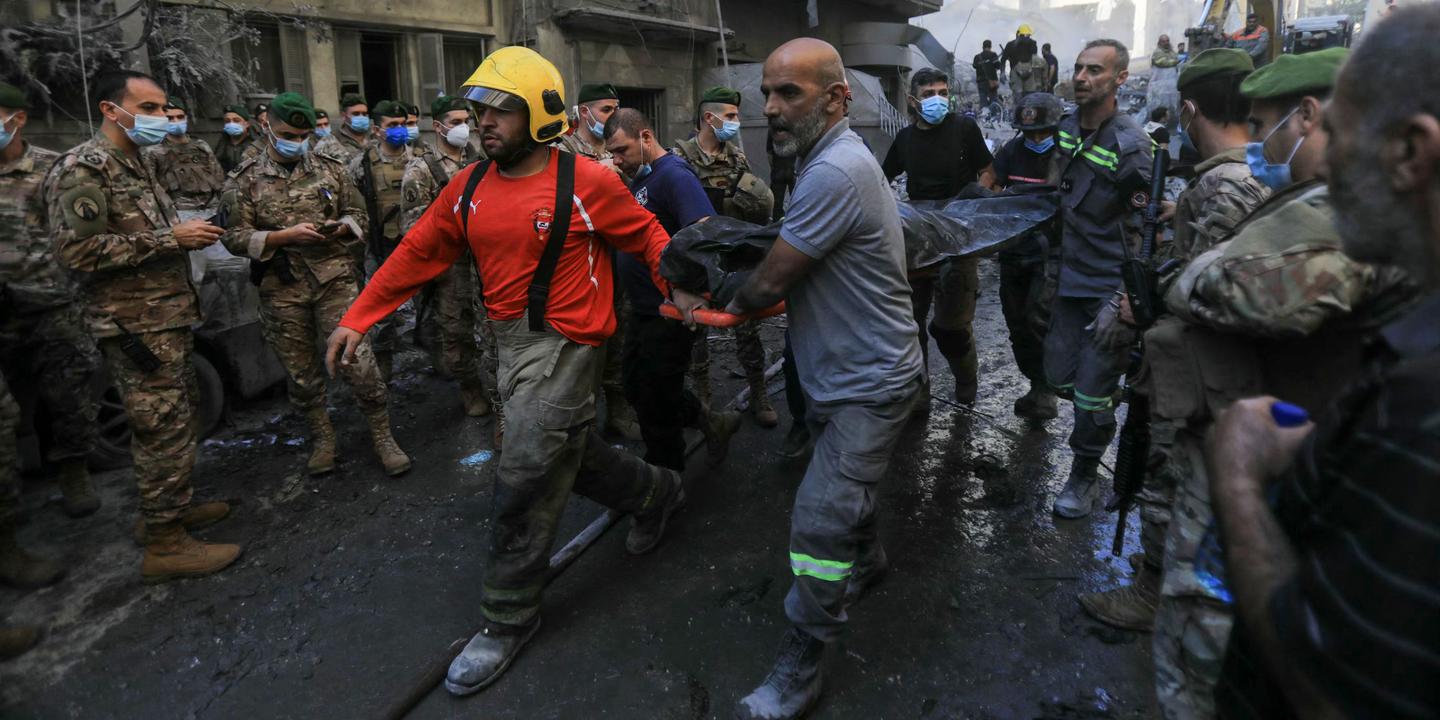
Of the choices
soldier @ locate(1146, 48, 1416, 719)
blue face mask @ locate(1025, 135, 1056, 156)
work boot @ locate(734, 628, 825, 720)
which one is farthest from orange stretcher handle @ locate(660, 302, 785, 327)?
blue face mask @ locate(1025, 135, 1056, 156)

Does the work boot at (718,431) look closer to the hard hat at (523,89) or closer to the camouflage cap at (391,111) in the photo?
the hard hat at (523,89)

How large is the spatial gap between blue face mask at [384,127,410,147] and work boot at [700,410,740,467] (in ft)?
14.5

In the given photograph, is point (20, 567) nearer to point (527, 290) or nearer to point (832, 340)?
point (527, 290)

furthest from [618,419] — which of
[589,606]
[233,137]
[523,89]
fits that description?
[233,137]

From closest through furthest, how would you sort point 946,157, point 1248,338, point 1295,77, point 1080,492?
point 1248,338 < point 1295,77 < point 1080,492 < point 946,157

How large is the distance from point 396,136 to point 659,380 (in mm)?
4515

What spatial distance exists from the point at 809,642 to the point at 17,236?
4.52m

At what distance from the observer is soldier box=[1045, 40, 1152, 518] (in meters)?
3.90

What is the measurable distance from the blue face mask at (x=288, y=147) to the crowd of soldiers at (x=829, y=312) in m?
0.02

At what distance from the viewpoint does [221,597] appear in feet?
11.6

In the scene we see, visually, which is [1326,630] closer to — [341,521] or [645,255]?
[645,255]

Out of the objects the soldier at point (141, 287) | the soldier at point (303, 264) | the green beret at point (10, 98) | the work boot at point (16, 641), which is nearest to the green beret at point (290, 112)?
the soldier at point (303, 264)

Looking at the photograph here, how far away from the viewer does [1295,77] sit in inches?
95.4

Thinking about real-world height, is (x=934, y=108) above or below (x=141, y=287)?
above
